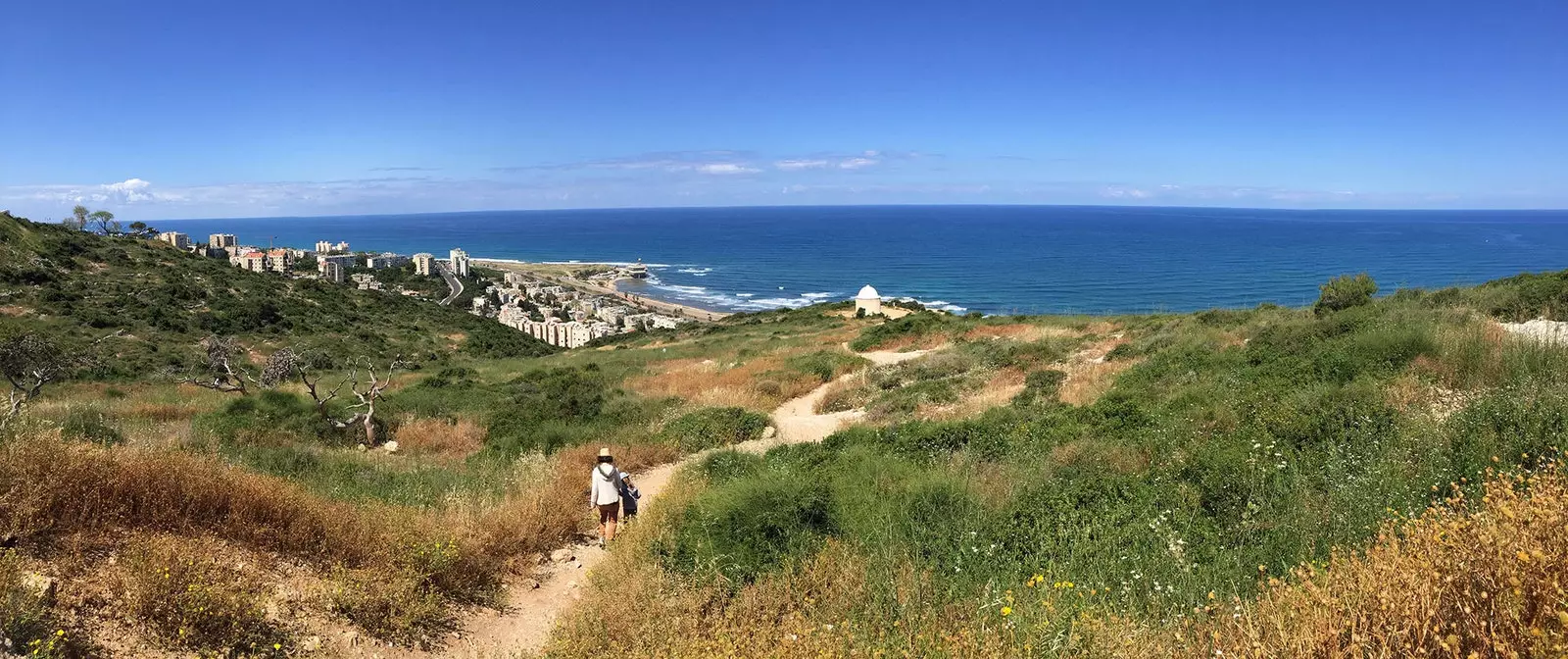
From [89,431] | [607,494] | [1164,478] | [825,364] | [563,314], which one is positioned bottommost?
[563,314]

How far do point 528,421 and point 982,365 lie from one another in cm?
1085

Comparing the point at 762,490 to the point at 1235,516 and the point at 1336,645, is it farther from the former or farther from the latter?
the point at 1336,645

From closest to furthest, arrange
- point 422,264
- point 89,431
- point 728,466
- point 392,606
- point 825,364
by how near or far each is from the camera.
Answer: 1. point 392,606
2. point 89,431
3. point 728,466
4. point 825,364
5. point 422,264

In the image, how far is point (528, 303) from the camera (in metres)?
90.7

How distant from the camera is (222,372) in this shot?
78.6 feet

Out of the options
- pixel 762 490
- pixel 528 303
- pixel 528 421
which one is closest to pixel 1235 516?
pixel 762 490

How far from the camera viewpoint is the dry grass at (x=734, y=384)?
16359mm

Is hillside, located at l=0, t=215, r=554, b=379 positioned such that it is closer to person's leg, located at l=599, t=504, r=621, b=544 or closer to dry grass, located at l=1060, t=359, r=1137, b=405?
person's leg, located at l=599, t=504, r=621, b=544

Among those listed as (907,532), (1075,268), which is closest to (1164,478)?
(907,532)

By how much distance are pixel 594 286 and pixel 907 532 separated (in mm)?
115168

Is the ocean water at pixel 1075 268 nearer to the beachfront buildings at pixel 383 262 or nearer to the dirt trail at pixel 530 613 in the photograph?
the beachfront buildings at pixel 383 262

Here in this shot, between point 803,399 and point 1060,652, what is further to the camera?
point 803,399

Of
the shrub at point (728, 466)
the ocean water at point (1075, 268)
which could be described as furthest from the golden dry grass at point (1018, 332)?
the ocean water at point (1075, 268)

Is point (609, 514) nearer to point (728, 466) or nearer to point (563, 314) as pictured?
point (728, 466)
